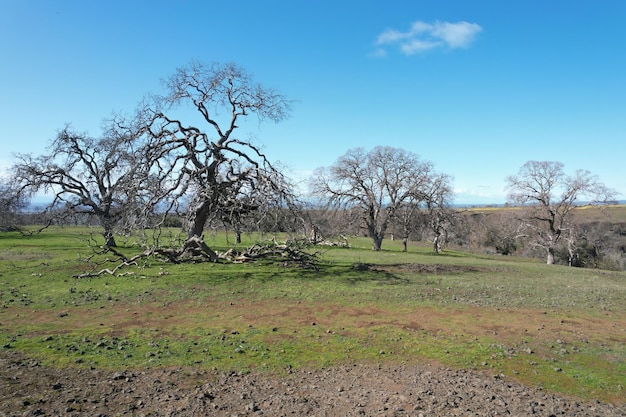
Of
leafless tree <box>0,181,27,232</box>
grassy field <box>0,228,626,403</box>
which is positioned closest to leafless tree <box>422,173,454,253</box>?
grassy field <box>0,228,626,403</box>

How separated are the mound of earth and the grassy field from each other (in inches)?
16.7

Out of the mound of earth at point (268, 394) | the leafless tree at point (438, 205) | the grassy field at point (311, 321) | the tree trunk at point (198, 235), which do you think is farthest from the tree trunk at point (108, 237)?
the leafless tree at point (438, 205)

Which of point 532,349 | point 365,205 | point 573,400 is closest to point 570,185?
point 365,205

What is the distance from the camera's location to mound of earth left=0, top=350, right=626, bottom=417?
524 centimetres

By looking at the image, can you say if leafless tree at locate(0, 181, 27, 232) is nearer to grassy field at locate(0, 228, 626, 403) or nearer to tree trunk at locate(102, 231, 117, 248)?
tree trunk at locate(102, 231, 117, 248)

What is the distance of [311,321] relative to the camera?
981 cm

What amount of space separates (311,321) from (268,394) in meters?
4.07

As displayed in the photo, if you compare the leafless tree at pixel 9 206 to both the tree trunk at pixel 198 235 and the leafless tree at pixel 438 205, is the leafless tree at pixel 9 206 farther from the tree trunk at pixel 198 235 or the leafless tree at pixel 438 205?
the leafless tree at pixel 438 205

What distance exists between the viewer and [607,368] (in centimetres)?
723

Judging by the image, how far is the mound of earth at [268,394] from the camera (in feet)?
17.2

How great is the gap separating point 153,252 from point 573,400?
53.2 feet

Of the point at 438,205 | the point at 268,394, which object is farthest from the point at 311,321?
the point at 438,205

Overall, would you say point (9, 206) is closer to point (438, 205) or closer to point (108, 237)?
point (108, 237)

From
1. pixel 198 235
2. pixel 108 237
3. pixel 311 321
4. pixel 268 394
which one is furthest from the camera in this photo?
pixel 198 235
